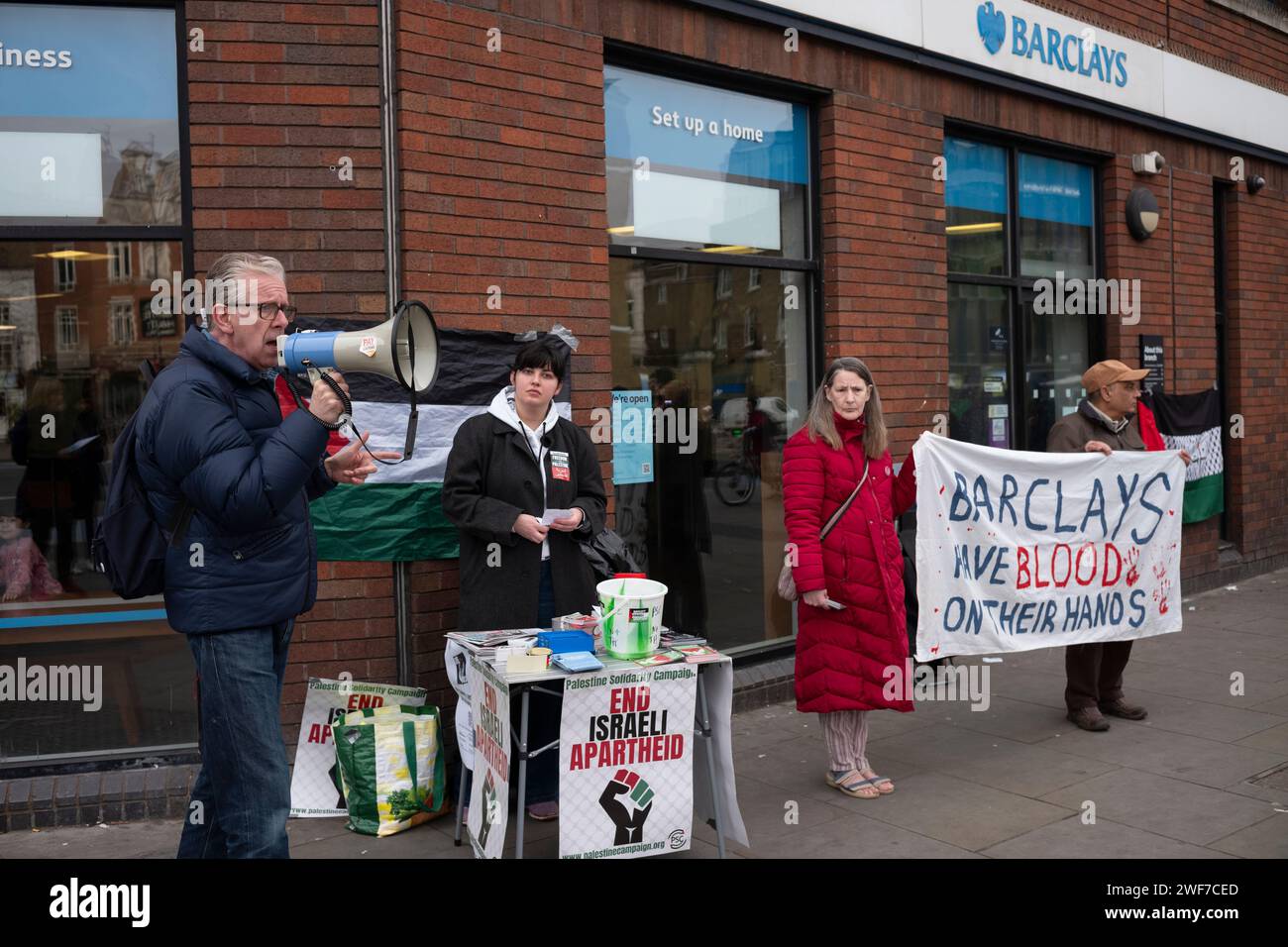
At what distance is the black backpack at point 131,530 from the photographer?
348 centimetres

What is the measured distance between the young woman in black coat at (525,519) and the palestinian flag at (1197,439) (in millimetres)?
6636

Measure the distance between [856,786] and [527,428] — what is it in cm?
224

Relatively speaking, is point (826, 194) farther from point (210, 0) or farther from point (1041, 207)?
point (210, 0)

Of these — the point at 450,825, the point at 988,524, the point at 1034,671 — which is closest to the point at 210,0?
the point at 450,825

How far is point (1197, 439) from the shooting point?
10.5 meters

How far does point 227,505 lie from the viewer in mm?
3318

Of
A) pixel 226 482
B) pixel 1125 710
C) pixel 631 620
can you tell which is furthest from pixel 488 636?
pixel 1125 710

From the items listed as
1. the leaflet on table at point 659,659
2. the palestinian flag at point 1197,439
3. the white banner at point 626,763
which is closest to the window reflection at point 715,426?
the leaflet on table at point 659,659

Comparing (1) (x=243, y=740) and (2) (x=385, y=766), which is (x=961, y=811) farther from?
(1) (x=243, y=740)

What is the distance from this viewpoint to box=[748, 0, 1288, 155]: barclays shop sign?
7914 mm

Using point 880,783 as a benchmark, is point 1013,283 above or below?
above

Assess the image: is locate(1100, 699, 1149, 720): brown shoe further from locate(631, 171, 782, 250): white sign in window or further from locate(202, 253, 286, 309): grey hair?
locate(202, 253, 286, 309): grey hair

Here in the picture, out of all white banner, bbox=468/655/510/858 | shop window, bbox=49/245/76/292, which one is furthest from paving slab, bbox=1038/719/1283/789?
shop window, bbox=49/245/76/292

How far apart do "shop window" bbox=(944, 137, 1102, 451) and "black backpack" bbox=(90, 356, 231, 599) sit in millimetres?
6345
